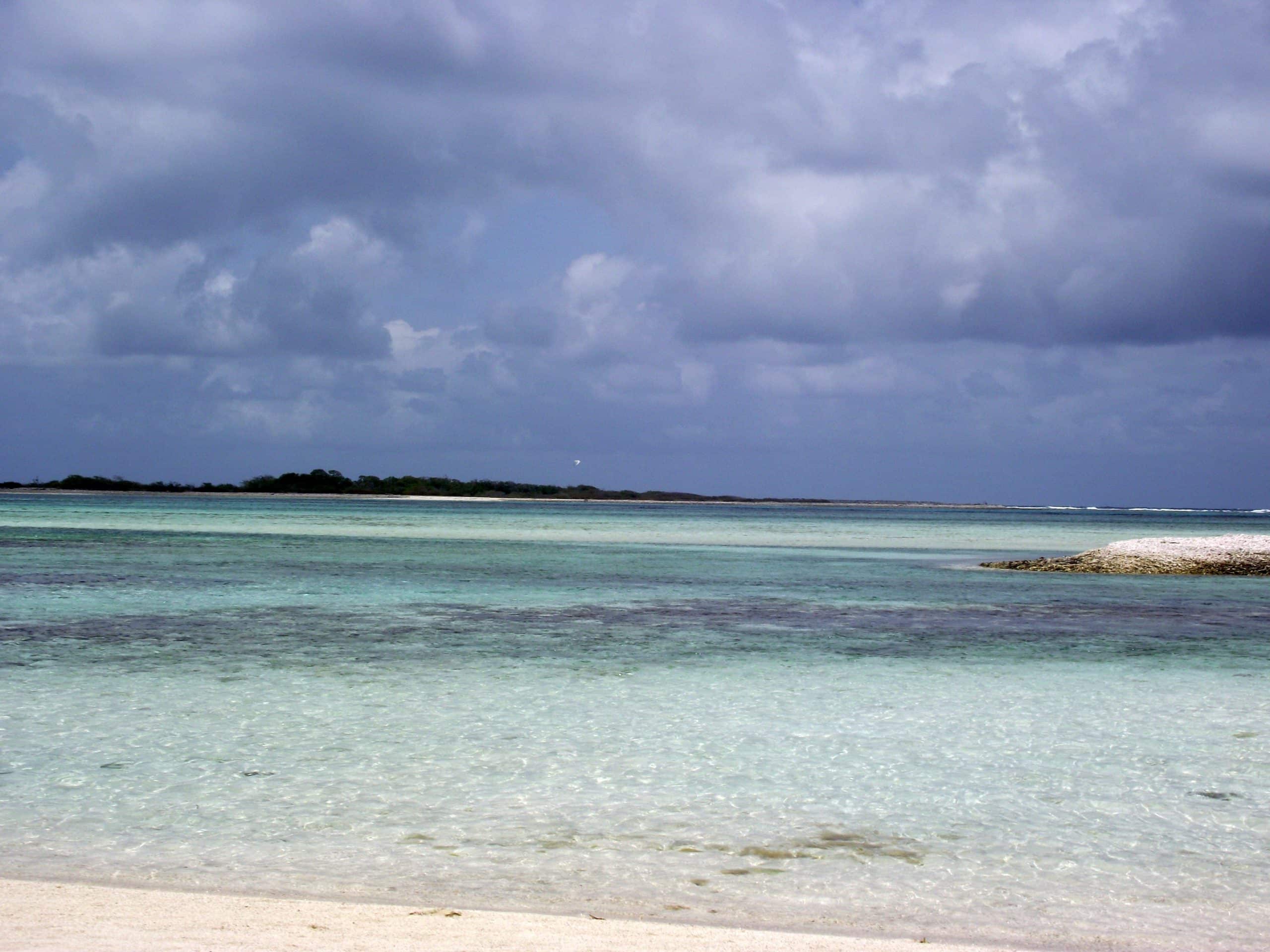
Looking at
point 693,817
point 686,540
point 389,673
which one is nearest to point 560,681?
point 389,673

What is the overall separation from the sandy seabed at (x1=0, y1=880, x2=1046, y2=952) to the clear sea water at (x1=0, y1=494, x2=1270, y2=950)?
269mm

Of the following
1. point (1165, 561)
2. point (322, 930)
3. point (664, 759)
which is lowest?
point (664, 759)

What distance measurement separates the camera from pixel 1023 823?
22.8 ft

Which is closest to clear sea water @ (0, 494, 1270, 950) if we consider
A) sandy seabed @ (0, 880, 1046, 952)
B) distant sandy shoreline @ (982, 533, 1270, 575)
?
sandy seabed @ (0, 880, 1046, 952)

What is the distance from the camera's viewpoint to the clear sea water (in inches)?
227

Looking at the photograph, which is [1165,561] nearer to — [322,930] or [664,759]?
[664,759]

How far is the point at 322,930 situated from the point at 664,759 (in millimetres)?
4091

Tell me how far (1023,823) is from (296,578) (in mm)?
21374

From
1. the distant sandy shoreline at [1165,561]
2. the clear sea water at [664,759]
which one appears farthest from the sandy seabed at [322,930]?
the distant sandy shoreline at [1165,561]

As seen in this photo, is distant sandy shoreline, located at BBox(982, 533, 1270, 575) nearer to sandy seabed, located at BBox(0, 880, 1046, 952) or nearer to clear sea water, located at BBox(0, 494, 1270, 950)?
clear sea water, located at BBox(0, 494, 1270, 950)

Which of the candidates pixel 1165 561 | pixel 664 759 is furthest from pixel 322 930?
pixel 1165 561

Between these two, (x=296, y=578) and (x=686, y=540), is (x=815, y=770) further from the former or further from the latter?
(x=686, y=540)

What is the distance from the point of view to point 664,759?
855 centimetres

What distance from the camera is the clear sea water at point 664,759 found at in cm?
576
